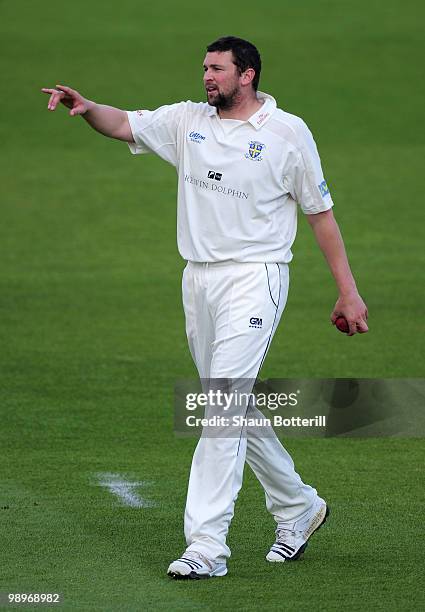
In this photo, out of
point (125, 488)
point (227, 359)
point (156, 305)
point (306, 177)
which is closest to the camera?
point (227, 359)

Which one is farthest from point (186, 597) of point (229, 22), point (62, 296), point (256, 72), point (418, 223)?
point (229, 22)

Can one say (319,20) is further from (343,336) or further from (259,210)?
(259,210)

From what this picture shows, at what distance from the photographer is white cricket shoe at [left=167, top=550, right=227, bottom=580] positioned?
6500 mm

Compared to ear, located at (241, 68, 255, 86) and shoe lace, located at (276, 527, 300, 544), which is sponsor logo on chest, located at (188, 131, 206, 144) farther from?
shoe lace, located at (276, 527, 300, 544)

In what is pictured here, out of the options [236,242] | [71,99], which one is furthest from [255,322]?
[71,99]

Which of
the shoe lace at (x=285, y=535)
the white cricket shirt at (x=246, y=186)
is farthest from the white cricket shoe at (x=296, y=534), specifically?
the white cricket shirt at (x=246, y=186)

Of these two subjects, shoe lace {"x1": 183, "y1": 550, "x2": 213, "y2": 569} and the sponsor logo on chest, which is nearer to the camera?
shoe lace {"x1": 183, "y1": 550, "x2": 213, "y2": 569}

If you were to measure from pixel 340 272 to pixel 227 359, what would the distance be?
701 millimetres

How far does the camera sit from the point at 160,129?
→ 7.12 m

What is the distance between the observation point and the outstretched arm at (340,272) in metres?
6.88

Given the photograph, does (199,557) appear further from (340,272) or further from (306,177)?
(306,177)

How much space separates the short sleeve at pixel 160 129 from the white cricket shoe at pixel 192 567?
1936 mm

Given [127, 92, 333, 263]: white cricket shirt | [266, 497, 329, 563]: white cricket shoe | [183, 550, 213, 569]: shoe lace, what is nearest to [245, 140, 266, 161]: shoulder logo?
[127, 92, 333, 263]: white cricket shirt

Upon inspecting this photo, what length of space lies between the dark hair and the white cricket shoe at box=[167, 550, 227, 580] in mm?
2236
